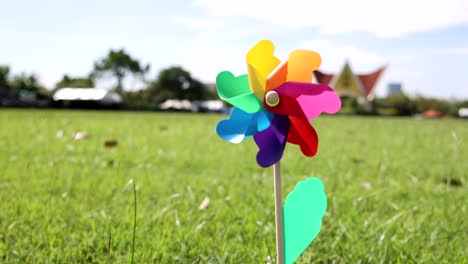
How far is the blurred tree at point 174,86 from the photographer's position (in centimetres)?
5410

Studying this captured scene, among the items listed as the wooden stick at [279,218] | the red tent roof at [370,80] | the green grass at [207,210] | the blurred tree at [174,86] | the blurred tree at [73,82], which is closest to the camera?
the wooden stick at [279,218]

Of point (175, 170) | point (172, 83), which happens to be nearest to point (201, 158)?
point (175, 170)

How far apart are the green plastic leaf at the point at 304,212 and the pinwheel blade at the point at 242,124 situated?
0.51ft

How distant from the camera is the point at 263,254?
49.6 inches

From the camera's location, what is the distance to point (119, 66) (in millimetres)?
55344

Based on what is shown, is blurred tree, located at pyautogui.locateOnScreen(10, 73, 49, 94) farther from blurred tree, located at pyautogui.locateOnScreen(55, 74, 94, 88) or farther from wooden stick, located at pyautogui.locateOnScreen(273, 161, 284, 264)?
wooden stick, located at pyautogui.locateOnScreen(273, 161, 284, 264)

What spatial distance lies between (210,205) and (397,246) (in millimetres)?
784

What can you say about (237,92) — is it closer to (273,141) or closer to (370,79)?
(273,141)

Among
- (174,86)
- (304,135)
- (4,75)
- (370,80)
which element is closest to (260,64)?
(304,135)

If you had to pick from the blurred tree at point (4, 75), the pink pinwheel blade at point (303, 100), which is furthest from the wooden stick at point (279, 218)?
the blurred tree at point (4, 75)

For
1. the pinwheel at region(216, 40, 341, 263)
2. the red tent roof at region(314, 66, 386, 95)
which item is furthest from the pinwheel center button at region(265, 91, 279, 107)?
the red tent roof at region(314, 66, 386, 95)

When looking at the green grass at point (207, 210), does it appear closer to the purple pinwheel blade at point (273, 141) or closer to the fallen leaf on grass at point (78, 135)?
the fallen leaf on grass at point (78, 135)

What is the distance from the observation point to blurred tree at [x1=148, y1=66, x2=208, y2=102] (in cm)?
5410

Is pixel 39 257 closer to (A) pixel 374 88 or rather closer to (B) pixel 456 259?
(B) pixel 456 259
